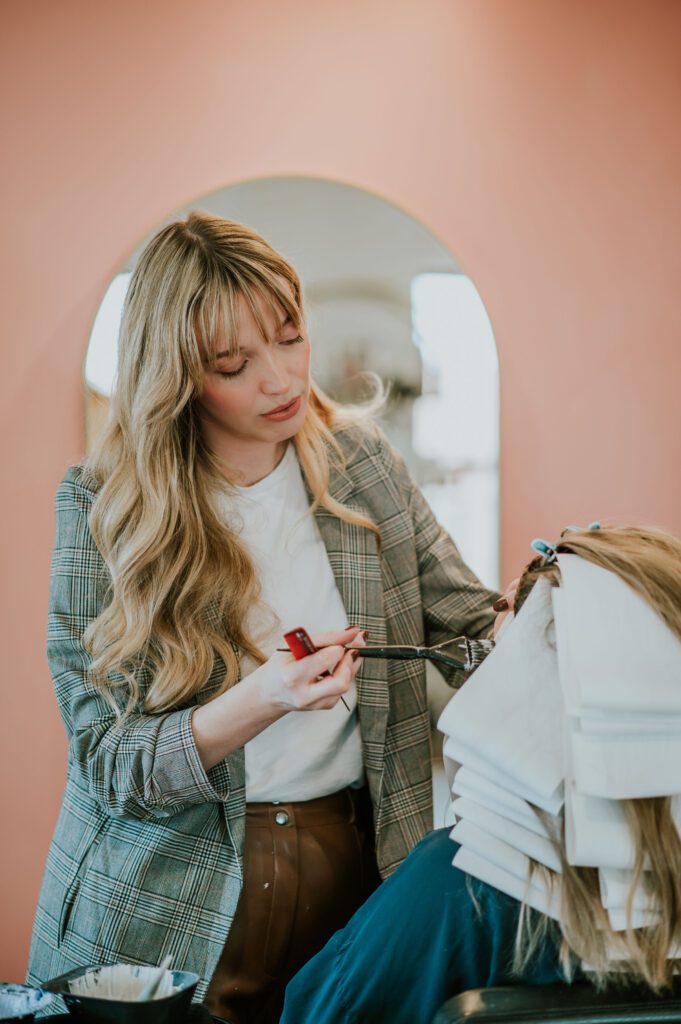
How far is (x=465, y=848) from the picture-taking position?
95 cm

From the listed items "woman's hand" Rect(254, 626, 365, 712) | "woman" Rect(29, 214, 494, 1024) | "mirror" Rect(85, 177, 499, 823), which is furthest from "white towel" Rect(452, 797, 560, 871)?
"mirror" Rect(85, 177, 499, 823)

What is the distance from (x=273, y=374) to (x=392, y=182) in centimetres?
79

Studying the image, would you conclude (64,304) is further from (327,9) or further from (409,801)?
(409,801)

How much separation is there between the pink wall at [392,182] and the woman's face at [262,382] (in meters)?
0.63

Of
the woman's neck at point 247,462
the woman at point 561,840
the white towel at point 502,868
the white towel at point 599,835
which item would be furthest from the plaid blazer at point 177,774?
the white towel at point 599,835

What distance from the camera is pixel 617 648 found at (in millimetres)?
875

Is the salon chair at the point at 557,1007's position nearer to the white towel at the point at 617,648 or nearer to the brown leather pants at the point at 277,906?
the white towel at the point at 617,648

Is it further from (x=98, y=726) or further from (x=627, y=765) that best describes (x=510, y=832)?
(x=98, y=726)

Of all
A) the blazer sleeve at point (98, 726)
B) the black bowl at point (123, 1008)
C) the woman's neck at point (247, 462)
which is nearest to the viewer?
the black bowl at point (123, 1008)

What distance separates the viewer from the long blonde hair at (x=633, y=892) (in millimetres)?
862

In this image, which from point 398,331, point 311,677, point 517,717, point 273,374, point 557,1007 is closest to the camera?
point 557,1007

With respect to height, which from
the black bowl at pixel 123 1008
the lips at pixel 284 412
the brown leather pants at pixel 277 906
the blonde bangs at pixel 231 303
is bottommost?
the brown leather pants at pixel 277 906

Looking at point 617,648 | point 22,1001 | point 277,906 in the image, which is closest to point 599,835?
point 617,648

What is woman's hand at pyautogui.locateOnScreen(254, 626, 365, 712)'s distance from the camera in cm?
117
